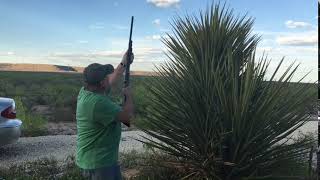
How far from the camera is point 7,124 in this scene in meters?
9.66

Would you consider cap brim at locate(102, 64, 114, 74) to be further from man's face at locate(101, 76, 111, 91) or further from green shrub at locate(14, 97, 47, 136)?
green shrub at locate(14, 97, 47, 136)

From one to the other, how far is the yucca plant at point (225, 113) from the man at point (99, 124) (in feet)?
5.42

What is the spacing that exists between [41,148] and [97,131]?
284 inches

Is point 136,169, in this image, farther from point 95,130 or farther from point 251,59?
point 95,130

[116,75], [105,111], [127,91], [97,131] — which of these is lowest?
[97,131]

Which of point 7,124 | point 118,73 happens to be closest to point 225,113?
point 118,73

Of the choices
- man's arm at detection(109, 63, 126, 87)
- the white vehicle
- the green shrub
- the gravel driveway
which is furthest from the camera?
the green shrub

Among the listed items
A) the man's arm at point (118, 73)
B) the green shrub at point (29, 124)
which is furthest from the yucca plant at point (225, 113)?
the green shrub at point (29, 124)

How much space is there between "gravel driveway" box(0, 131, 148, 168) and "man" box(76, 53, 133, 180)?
4.75 meters

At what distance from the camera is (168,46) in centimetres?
702

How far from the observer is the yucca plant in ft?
19.7

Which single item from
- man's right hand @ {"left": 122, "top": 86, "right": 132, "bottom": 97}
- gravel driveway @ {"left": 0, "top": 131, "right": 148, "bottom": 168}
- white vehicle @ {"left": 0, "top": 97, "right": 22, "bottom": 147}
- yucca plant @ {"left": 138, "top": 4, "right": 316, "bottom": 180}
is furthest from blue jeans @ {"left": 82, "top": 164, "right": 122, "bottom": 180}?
white vehicle @ {"left": 0, "top": 97, "right": 22, "bottom": 147}

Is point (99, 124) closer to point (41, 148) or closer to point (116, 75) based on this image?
point (116, 75)

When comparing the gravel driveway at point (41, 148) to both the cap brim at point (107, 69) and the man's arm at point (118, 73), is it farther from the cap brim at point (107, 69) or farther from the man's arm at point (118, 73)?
the cap brim at point (107, 69)
